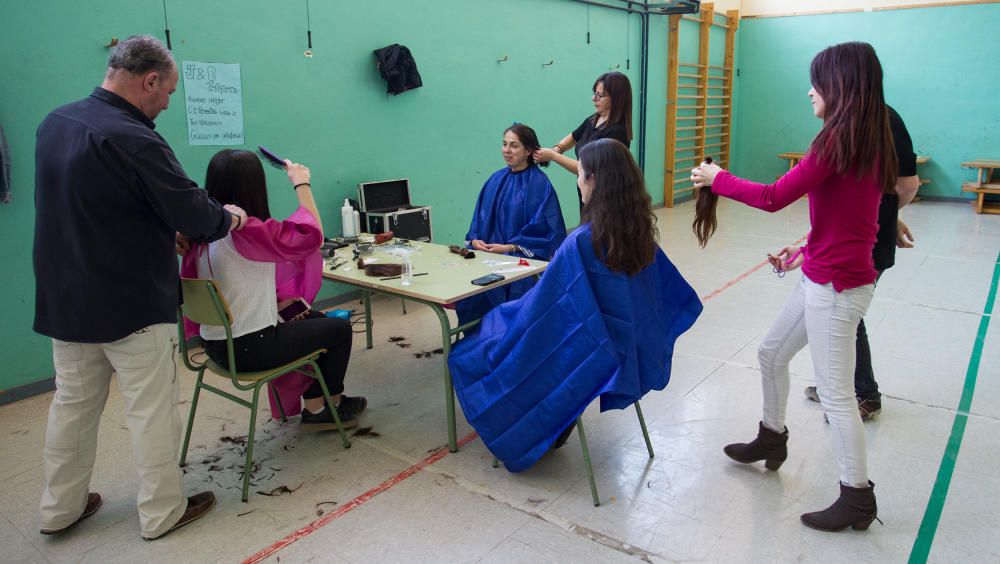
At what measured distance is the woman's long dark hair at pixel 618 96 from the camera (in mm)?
3357

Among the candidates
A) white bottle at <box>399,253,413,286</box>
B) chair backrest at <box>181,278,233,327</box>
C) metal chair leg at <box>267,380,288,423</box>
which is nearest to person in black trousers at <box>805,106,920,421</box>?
white bottle at <box>399,253,413,286</box>

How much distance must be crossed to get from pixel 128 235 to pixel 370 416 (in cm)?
130

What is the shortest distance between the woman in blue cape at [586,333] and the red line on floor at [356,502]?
11.6 inches

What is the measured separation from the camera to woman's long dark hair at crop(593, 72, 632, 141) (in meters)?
3.36

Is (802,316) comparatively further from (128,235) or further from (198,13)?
(198,13)

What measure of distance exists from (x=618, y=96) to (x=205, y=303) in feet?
7.33

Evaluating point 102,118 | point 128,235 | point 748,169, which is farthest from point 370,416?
point 748,169

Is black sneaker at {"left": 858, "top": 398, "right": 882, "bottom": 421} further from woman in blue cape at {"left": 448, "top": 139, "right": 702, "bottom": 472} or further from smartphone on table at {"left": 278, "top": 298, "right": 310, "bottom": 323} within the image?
smartphone on table at {"left": 278, "top": 298, "right": 310, "bottom": 323}

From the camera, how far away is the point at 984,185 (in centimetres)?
742

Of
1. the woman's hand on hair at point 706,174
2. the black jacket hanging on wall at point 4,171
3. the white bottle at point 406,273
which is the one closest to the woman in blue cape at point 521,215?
the white bottle at point 406,273

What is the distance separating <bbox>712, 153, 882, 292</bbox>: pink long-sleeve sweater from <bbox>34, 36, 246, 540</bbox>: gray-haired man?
1.54m

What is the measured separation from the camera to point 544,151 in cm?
325

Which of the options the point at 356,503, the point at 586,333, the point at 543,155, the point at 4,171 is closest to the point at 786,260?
the point at 586,333

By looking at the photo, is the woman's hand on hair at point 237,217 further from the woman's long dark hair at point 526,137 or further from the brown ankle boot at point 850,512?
the brown ankle boot at point 850,512
